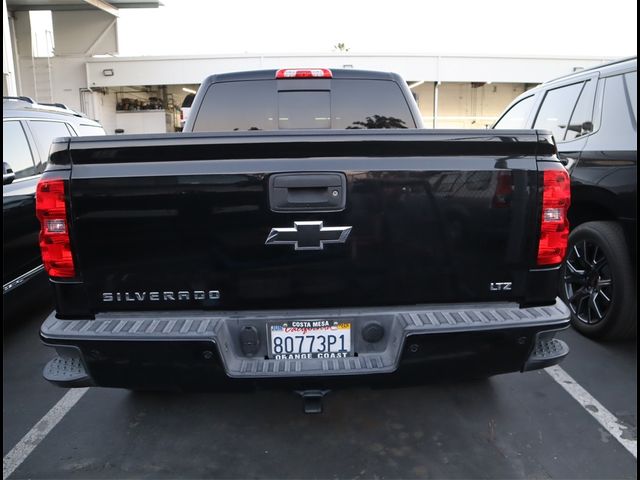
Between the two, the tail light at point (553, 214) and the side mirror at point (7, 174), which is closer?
the tail light at point (553, 214)

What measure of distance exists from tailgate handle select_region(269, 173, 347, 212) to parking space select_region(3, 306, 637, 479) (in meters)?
0.99

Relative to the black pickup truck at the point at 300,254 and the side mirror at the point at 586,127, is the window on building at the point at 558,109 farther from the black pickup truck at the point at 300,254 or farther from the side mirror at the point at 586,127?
the black pickup truck at the point at 300,254

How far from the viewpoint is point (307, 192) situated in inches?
78.3

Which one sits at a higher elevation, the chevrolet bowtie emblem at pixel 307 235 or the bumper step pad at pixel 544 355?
the chevrolet bowtie emblem at pixel 307 235

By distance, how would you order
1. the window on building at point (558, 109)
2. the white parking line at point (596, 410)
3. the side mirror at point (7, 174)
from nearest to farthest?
1. the white parking line at point (596, 410)
2. the side mirror at point (7, 174)
3. the window on building at point (558, 109)

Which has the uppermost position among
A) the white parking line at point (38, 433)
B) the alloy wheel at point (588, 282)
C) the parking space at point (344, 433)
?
the alloy wheel at point (588, 282)

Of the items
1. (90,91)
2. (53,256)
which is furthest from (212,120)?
(90,91)

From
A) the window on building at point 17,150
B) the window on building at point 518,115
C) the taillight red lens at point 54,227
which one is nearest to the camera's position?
the taillight red lens at point 54,227

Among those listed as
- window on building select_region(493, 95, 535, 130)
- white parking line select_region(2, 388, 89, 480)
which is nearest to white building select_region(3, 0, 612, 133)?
window on building select_region(493, 95, 535, 130)

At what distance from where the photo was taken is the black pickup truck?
Answer: 198 centimetres

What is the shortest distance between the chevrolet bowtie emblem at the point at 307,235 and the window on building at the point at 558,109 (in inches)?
116

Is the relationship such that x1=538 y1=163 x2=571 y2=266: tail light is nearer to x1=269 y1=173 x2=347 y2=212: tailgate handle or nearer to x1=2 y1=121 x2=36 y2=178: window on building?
x1=269 y1=173 x2=347 y2=212: tailgate handle

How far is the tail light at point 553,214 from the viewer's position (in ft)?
6.73

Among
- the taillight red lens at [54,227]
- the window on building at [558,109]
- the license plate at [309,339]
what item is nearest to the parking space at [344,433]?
the license plate at [309,339]
